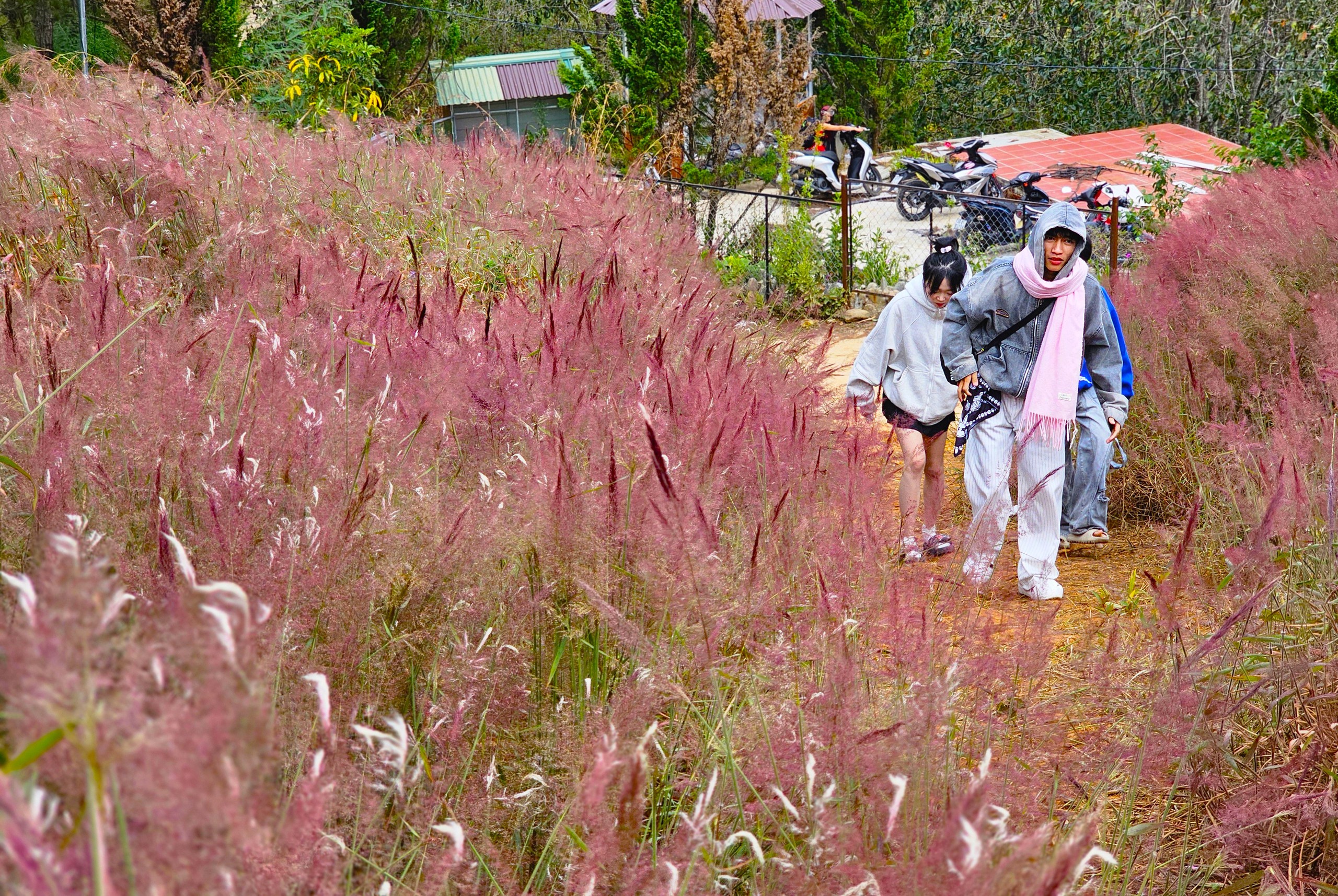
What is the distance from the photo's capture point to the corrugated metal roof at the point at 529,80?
838 inches

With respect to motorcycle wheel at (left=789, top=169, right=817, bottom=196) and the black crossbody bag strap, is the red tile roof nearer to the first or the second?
motorcycle wheel at (left=789, top=169, right=817, bottom=196)

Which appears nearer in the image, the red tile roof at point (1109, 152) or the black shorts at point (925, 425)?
the black shorts at point (925, 425)

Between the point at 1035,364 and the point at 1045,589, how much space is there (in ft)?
2.95

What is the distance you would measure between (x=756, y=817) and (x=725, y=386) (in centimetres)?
115

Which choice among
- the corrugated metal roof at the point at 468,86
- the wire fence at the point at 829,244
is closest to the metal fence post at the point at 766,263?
the wire fence at the point at 829,244

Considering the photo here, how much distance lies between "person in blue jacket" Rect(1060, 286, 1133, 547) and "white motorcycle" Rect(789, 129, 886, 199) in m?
10.7

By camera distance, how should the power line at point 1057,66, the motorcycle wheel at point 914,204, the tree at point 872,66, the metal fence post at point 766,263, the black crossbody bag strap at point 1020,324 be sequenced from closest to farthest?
the black crossbody bag strap at point 1020,324
the metal fence post at point 766,263
the motorcycle wheel at point 914,204
the power line at point 1057,66
the tree at point 872,66

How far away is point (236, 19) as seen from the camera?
41.6 feet

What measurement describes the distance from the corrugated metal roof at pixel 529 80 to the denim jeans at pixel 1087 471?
17.2 meters

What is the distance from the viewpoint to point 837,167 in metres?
17.5

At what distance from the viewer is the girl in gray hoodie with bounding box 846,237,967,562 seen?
5145 mm

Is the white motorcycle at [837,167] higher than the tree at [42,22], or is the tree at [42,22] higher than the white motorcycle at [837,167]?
the tree at [42,22]

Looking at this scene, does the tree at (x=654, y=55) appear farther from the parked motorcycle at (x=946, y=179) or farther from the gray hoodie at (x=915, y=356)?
the gray hoodie at (x=915, y=356)

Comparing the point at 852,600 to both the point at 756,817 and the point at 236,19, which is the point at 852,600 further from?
the point at 236,19
